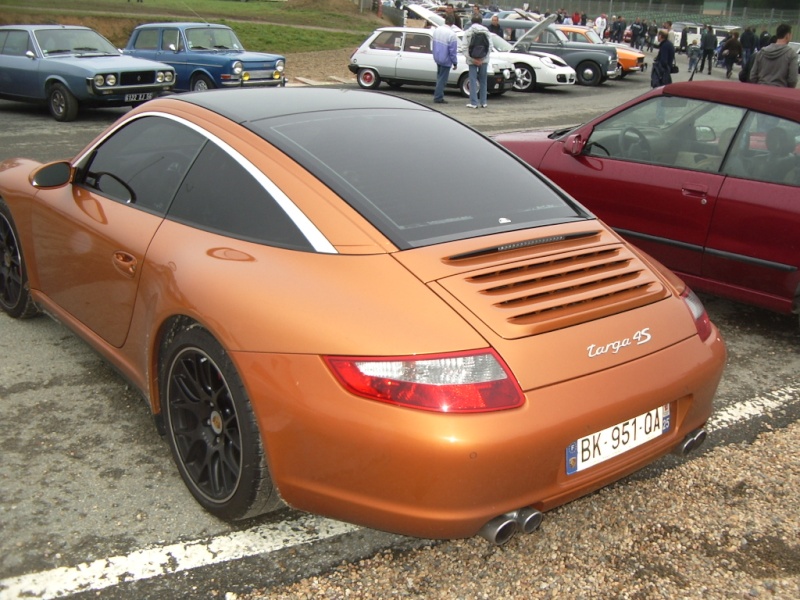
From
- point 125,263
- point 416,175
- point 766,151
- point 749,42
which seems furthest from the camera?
point 749,42

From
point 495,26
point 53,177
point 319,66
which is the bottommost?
point 319,66

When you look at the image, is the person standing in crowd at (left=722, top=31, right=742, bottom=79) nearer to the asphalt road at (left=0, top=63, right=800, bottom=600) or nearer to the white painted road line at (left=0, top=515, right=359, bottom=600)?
the asphalt road at (left=0, top=63, right=800, bottom=600)

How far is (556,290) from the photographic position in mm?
2871

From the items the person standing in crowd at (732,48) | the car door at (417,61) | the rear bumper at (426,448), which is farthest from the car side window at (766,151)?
the person standing in crowd at (732,48)

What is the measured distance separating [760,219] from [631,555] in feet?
8.86

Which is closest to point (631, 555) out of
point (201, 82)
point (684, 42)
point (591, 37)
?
point (201, 82)

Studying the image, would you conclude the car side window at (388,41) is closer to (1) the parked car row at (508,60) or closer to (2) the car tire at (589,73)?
(1) the parked car row at (508,60)

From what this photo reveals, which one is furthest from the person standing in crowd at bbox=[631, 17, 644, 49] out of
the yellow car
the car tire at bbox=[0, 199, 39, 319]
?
the car tire at bbox=[0, 199, 39, 319]

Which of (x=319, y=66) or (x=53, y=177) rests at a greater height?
(x=53, y=177)

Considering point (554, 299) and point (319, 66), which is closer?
point (554, 299)

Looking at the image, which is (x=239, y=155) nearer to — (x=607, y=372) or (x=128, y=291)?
(x=128, y=291)

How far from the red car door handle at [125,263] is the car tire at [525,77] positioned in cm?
1939

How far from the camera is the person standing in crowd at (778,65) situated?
11.5 metres

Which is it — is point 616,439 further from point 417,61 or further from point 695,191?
point 417,61
